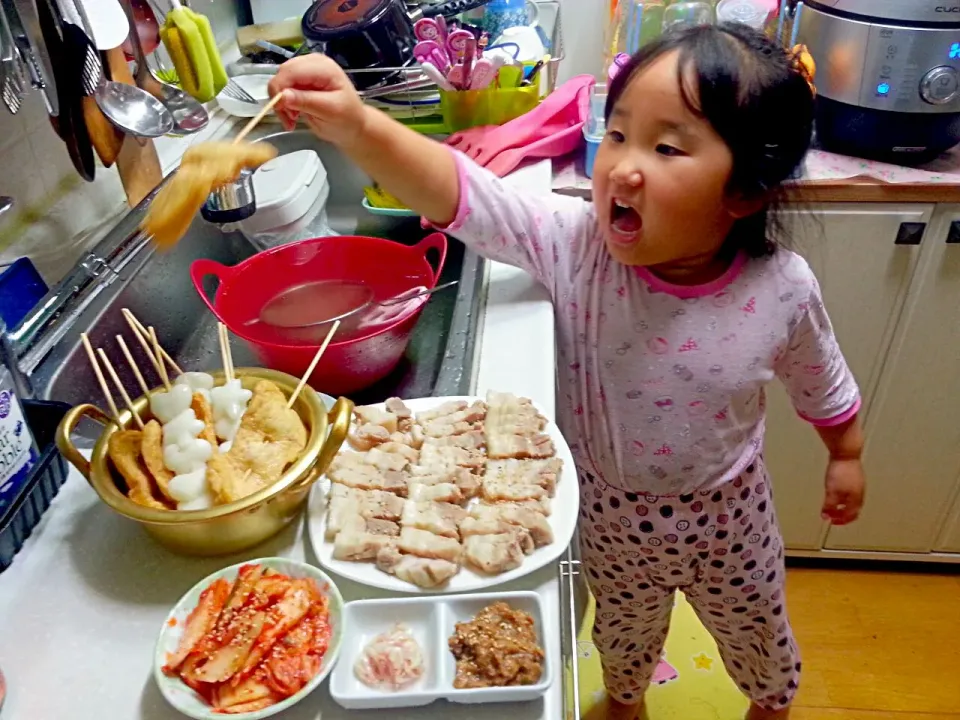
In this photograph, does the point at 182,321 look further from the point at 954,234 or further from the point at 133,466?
the point at 954,234

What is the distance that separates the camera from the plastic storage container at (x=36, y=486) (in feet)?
2.15

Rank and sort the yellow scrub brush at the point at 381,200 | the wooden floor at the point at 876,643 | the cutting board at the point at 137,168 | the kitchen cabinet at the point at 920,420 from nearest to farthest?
the cutting board at the point at 137,168 → the yellow scrub brush at the point at 381,200 → the kitchen cabinet at the point at 920,420 → the wooden floor at the point at 876,643

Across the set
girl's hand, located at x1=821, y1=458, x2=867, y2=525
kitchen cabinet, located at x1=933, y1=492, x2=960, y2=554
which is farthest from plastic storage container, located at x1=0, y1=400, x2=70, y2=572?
kitchen cabinet, located at x1=933, y1=492, x2=960, y2=554

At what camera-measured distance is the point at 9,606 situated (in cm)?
62

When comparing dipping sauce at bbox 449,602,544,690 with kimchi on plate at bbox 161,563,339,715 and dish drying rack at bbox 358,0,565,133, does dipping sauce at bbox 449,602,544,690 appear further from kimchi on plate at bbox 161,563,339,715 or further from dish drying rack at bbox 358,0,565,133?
dish drying rack at bbox 358,0,565,133

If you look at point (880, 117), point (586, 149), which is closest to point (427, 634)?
point (586, 149)

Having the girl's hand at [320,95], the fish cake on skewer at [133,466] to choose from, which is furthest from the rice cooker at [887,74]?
the fish cake on skewer at [133,466]

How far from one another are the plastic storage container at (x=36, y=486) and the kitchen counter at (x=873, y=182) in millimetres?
836

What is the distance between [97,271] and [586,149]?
0.79 m

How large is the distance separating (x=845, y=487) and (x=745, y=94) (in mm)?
627

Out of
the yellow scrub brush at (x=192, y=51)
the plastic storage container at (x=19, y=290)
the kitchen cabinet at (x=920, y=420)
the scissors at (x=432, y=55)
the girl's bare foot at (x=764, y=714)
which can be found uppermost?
the yellow scrub brush at (x=192, y=51)

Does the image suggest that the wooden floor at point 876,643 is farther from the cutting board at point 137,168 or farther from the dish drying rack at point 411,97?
the cutting board at point 137,168

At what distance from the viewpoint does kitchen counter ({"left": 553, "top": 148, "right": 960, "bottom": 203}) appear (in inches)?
47.7

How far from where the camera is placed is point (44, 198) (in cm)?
103
